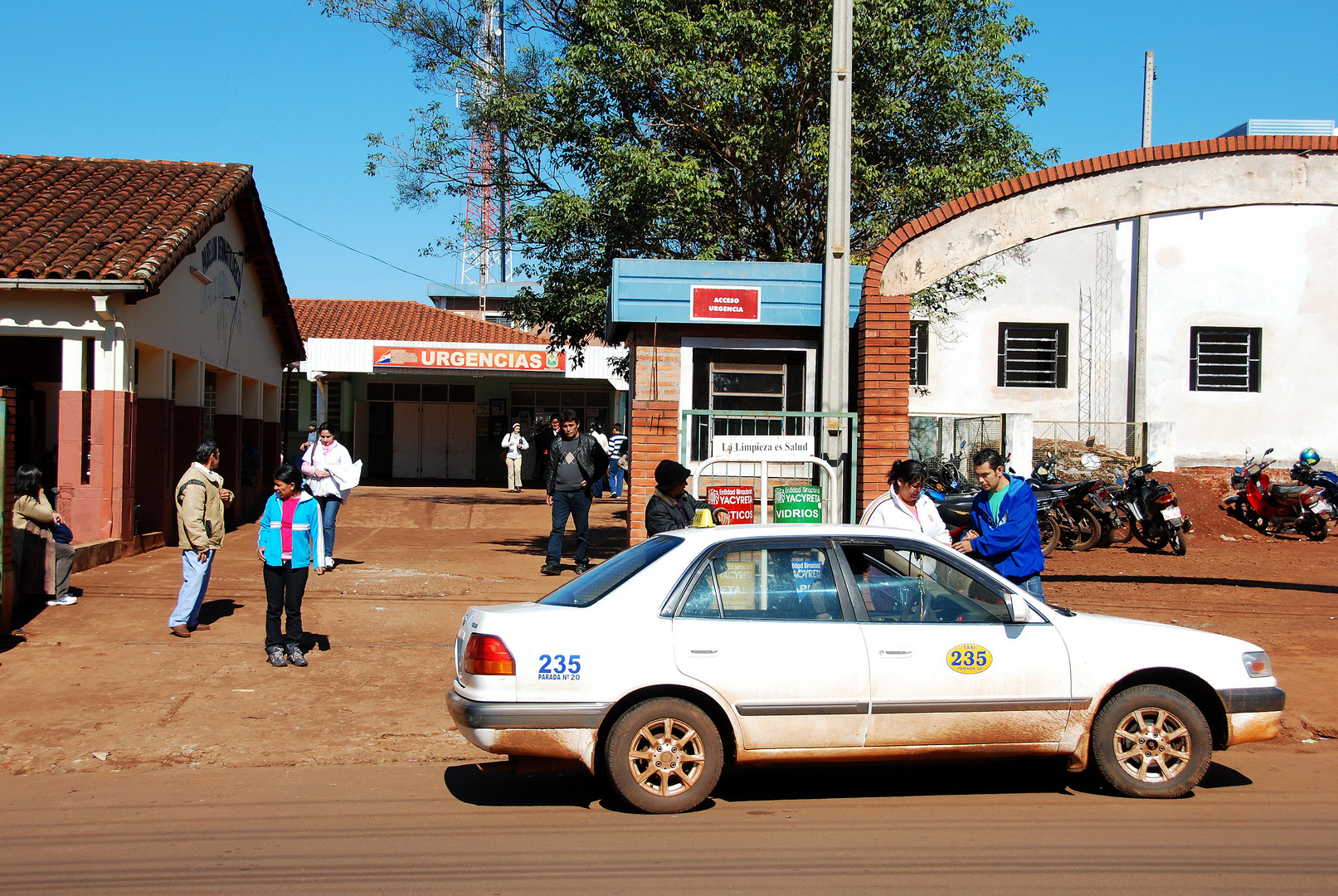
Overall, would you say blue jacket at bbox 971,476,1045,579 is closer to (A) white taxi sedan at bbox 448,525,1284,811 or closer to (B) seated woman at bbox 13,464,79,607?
(A) white taxi sedan at bbox 448,525,1284,811

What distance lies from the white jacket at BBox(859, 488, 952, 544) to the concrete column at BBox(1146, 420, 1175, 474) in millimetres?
15311

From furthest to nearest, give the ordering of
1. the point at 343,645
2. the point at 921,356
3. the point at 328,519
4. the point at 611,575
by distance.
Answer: the point at 921,356
the point at 328,519
the point at 343,645
the point at 611,575

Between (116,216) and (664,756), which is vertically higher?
(116,216)

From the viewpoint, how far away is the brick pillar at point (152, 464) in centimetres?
1380

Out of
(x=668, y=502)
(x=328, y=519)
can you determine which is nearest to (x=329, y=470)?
(x=328, y=519)

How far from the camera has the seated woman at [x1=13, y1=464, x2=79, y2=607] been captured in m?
A: 9.45

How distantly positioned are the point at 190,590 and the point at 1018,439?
11.4 metres

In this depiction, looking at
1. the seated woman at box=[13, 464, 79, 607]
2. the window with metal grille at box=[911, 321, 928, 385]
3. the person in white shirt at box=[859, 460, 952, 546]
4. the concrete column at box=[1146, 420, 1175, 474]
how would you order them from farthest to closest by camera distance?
the window with metal grille at box=[911, 321, 928, 385]
the concrete column at box=[1146, 420, 1175, 474]
the seated woman at box=[13, 464, 79, 607]
the person in white shirt at box=[859, 460, 952, 546]

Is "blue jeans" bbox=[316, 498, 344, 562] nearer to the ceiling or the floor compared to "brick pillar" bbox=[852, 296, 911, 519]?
nearer to the floor

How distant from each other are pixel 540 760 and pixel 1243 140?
346 inches

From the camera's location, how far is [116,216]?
46.7 ft

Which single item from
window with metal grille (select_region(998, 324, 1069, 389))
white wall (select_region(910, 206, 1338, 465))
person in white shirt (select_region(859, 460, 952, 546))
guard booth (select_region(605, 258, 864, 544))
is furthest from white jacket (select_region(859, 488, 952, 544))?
window with metal grille (select_region(998, 324, 1069, 389))

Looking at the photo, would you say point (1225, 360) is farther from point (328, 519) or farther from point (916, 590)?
point (916, 590)

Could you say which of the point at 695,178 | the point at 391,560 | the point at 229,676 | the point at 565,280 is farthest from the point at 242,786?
the point at 565,280
